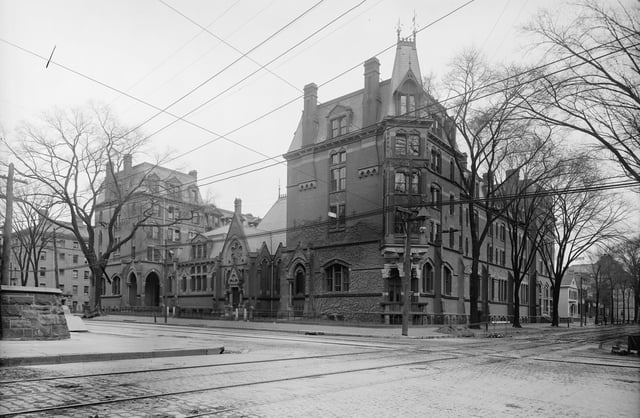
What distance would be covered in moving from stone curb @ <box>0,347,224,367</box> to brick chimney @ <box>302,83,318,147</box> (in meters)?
31.5

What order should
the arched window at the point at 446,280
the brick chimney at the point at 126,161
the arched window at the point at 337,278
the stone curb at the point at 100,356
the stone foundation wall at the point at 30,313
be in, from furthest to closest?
1. the arched window at the point at 446,280
2. the arched window at the point at 337,278
3. the brick chimney at the point at 126,161
4. the stone foundation wall at the point at 30,313
5. the stone curb at the point at 100,356

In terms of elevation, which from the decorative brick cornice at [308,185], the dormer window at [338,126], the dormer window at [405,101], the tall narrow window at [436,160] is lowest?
the decorative brick cornice at [308,185]

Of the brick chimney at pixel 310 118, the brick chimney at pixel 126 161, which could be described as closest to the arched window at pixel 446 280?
the brick chimney at pixel 310 118

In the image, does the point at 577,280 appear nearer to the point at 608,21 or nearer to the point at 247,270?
the point at 247,270

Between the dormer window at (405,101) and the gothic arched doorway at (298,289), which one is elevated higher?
the dormer window at (405,101)

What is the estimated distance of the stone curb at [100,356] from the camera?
10.7m

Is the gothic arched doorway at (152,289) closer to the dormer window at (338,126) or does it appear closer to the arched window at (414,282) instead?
the dormer window at (338,126)

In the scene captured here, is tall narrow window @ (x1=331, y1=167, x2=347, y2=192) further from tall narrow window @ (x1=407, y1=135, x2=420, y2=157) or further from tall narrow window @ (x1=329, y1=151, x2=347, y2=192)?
tall narrow window @ (x1=407, y1=135, x2=420, y2=157)

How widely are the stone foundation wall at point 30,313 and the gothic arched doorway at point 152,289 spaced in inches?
2042

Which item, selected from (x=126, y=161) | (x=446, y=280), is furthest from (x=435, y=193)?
(x=126, y=161)

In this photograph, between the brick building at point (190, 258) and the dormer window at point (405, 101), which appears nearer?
the dormer window at point (405, 101)

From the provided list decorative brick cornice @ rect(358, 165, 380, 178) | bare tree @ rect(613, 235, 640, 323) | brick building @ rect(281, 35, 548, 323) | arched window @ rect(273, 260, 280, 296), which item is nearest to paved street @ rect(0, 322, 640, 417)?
brick building @ rect(281, 35, 548, 323)

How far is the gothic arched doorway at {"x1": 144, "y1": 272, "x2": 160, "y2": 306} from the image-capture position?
65.8m

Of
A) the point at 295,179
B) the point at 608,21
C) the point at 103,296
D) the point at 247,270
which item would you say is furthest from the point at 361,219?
the point at 103,296
